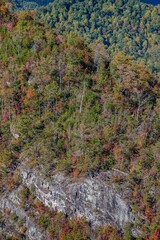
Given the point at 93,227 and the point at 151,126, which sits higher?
the point at 151,126

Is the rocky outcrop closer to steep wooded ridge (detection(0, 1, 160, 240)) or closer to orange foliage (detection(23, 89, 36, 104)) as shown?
steep wooded ridge (detection(0, 1, 160, 240))

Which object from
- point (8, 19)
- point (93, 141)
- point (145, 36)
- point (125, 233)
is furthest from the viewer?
point (145, 36)

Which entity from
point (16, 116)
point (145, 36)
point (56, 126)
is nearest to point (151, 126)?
point (56, 126)

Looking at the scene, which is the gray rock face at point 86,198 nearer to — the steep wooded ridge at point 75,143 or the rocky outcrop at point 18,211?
the steep wooded ridge at point 75,143

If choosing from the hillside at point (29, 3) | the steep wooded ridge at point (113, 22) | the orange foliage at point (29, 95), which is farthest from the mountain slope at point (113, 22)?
the orange foliage at point (29, 95)

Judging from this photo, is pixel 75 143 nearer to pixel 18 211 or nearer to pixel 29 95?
pixel 29 95

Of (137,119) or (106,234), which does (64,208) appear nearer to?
(106,234)
